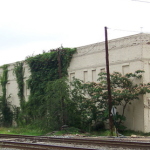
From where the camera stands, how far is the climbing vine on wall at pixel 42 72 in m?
37.3

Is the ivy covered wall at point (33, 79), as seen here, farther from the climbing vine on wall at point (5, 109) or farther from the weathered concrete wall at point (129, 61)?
the weathered concrete wall at point (129, 61)

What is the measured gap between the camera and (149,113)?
2905 centimetres

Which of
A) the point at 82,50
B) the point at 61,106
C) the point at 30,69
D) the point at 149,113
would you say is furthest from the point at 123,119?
the point at 30,69

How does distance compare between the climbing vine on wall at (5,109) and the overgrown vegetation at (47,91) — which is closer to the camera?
the overgrown vegetation at (47,91)

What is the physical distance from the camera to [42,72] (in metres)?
40.5

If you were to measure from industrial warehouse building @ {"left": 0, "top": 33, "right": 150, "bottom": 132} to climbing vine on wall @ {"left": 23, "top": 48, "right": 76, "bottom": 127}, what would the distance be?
137 cm

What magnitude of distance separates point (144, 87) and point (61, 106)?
7.82 m

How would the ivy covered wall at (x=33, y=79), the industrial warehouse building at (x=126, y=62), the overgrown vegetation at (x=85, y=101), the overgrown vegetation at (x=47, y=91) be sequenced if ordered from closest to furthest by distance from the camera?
the overgrown vegetation at (x=85, y=101) < the industrial warehouse building at (x=126, y=62) < the overgrown vegetation at (x=47, y=91) < the ivy covered wall at (x=33, y=79)

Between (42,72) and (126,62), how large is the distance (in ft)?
43.4

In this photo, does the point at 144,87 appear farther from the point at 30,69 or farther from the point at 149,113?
the point at 30,69

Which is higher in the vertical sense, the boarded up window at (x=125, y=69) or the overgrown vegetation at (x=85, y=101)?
the boarded up window at (x=125, y=69)

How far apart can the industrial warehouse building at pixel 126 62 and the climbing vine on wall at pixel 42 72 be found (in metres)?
1.37

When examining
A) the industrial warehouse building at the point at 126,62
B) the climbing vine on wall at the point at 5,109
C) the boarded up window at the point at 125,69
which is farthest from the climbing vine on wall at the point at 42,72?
the boarded up window at the point at 125,69

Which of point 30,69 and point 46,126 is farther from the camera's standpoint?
point 30,69
